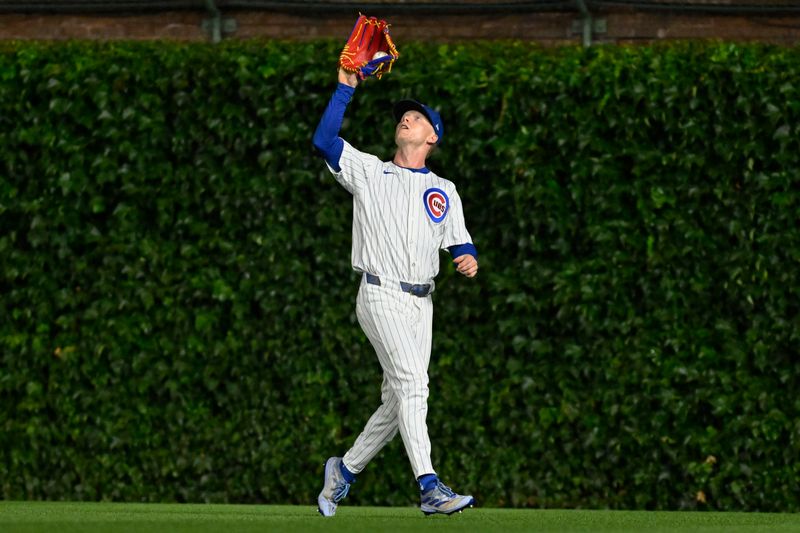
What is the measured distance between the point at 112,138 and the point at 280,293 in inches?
57.7

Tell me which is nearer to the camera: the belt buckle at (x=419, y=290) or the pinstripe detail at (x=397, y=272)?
the pinstripe detail at (x=397, y=272)

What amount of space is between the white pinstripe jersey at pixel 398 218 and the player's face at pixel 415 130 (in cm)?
15

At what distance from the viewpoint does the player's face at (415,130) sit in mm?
7605

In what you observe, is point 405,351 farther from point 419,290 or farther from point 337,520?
point 337,520

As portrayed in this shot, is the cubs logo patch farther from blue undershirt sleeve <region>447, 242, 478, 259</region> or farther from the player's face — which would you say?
the player's face

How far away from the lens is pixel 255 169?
9.59 meters

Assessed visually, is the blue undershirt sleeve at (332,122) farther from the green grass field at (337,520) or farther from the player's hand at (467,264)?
the green grass field at (337,520)

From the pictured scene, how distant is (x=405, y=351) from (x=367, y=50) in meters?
1.47

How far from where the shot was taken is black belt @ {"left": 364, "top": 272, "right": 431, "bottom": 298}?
7297 mm

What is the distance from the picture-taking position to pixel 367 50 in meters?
7.36

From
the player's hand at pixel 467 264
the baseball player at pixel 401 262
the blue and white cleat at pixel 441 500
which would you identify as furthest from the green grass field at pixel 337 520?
the player's hand at pixel 467 264

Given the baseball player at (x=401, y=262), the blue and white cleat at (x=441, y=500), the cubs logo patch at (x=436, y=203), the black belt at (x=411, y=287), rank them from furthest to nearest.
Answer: the cubs logo patch at (x=436, y=203) < the black belt at (x=411, y=287) < the baseball player at (x=401, y=262) < the blue and white cleat at (x=441, y=500)

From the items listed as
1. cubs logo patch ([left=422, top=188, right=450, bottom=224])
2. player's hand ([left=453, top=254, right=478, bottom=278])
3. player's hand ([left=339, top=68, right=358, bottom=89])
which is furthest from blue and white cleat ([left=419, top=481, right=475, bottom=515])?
player's hand ([left=339, top=68, right=358, bottom=89])

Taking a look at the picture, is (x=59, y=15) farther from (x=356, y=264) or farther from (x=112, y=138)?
(x=356, y=264)
